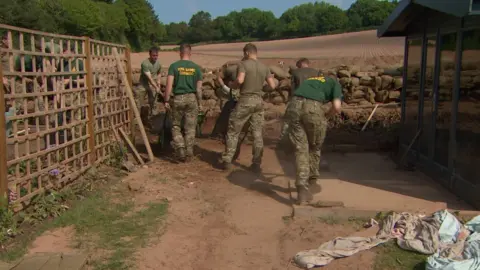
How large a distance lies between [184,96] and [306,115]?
9.60 feet

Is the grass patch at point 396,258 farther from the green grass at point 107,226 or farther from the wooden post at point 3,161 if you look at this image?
the wooden post at point 3,161

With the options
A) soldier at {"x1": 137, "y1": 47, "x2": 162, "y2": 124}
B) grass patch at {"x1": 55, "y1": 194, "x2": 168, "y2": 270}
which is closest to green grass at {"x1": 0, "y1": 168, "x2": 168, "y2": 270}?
grass patch at {"x1": 55, "y1": 194, "x2": 168, "y2": 270}

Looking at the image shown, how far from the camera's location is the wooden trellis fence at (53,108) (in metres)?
5.47

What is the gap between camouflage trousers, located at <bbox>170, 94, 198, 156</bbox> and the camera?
8.34 metres

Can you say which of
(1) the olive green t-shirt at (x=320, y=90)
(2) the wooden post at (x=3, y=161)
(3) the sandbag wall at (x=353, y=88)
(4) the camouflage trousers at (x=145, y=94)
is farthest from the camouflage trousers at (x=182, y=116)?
(3) the sandbag wall at (x=353, y=88)

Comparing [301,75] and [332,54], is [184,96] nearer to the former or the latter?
[301,75]

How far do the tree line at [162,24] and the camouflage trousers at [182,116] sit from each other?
2454cm

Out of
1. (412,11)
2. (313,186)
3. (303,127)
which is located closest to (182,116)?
(313,186)

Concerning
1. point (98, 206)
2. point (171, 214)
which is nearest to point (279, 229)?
point (171, 214)

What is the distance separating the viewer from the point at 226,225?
577cm

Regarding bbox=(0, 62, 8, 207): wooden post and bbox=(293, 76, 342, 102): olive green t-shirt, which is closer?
bbox=(0, 62, 8, 207): wooden post

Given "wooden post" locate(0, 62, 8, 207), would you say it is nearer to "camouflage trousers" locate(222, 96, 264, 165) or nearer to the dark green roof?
"camouflage trousers" locate(222, 96, 264, 165)

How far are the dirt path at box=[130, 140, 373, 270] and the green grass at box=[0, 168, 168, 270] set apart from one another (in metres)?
0.16

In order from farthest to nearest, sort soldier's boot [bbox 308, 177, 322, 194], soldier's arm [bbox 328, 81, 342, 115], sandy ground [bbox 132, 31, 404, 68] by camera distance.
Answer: sandy ground [bbox 132, 31, 404, 68] → soldier's boot [bbox 308, 177, 322, 194] → soldier's arm [bbox 328, 81, 342, 115]
